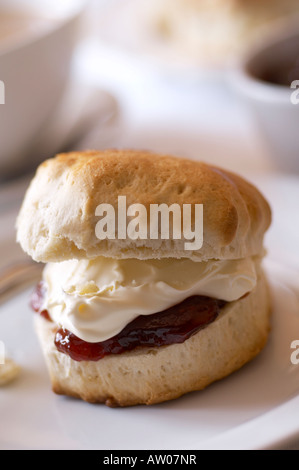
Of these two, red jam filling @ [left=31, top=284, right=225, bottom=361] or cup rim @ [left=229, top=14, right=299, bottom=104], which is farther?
cup rim @ [left=229, top=14, right=299, bottom=104]

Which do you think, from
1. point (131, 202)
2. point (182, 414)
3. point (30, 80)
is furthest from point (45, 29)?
point (182, 414)

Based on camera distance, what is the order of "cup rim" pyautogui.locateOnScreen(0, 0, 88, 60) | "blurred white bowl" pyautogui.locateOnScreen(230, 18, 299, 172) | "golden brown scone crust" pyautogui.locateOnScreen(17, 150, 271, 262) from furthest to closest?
1. "cup rim" pyautogui.locateOnScreen(0, 0, 88, 60)
2. "blurred white bowl" pyautogui.locateOnScreen(230, 18, 299, 172)
3. "golden brown scone crust" pyautogui.locateOnScreen(17, 150, 271, 262)

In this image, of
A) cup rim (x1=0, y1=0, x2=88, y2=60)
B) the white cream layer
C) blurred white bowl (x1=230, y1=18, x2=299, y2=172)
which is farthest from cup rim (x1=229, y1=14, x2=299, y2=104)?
the white cream layer

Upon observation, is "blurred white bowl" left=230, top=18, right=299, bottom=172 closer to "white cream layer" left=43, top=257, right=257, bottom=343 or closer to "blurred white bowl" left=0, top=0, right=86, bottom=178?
"blurred white bowl" left=0, top=0, right=86, bottom=178

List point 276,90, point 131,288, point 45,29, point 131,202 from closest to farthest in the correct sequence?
point 131,202, point 131,288, point 276,90, point 45,29

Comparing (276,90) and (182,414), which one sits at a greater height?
(276,90)

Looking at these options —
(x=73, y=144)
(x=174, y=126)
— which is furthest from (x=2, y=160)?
(x=174, y=126)

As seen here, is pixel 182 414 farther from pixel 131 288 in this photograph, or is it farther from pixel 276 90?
pixel 276 90
